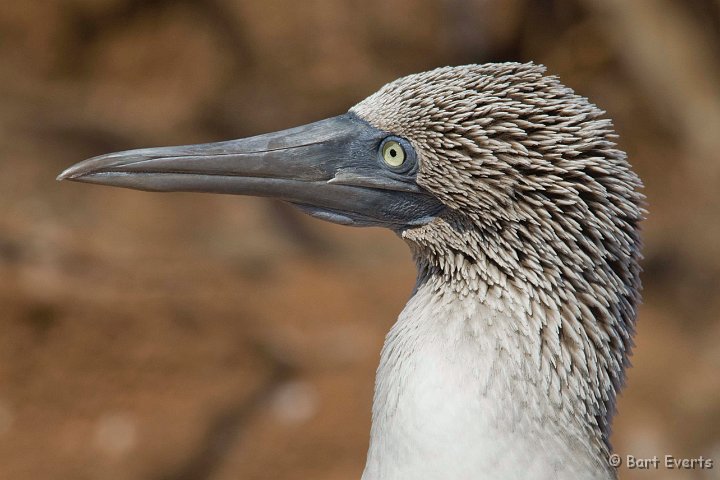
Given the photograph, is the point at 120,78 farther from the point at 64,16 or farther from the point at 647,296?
the point at 647,296

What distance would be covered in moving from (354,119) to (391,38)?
4.73m

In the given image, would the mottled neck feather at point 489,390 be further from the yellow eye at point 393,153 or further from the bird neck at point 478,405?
the yellow eye at point 393,153

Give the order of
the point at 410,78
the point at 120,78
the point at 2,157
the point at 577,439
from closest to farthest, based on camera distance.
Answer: the point at 577,439
the point at 410,78
the point at 2,157
the point at 120,78

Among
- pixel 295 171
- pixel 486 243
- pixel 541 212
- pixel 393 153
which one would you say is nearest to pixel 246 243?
pixel 295 171

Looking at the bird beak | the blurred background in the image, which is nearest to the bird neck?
the bird beak

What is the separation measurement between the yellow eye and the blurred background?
422 centimetres

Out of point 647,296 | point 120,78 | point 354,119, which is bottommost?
point 647,296

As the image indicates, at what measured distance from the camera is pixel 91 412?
708 cm

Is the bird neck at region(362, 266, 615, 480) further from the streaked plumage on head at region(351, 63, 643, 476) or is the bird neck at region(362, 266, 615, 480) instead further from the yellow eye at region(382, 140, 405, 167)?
the yellow eye at region(382, 140, 405, 167)

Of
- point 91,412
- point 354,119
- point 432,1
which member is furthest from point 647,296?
point 354,119

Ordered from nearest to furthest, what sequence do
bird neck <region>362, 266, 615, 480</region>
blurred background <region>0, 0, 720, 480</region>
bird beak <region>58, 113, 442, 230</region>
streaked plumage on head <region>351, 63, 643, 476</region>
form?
bird neck <region>362, 266, 615, 480</region> → streaked plumage on head <region>351, 63, 643, 476</region> → bird beak <region>58, 113, 442, 230</region> → blurred background <region>0, 0, 720, 480</region>

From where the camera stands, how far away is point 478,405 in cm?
287

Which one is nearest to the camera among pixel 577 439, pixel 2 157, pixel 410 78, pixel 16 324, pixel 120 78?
pixel 577 439

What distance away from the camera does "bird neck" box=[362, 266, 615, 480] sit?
285 cm
